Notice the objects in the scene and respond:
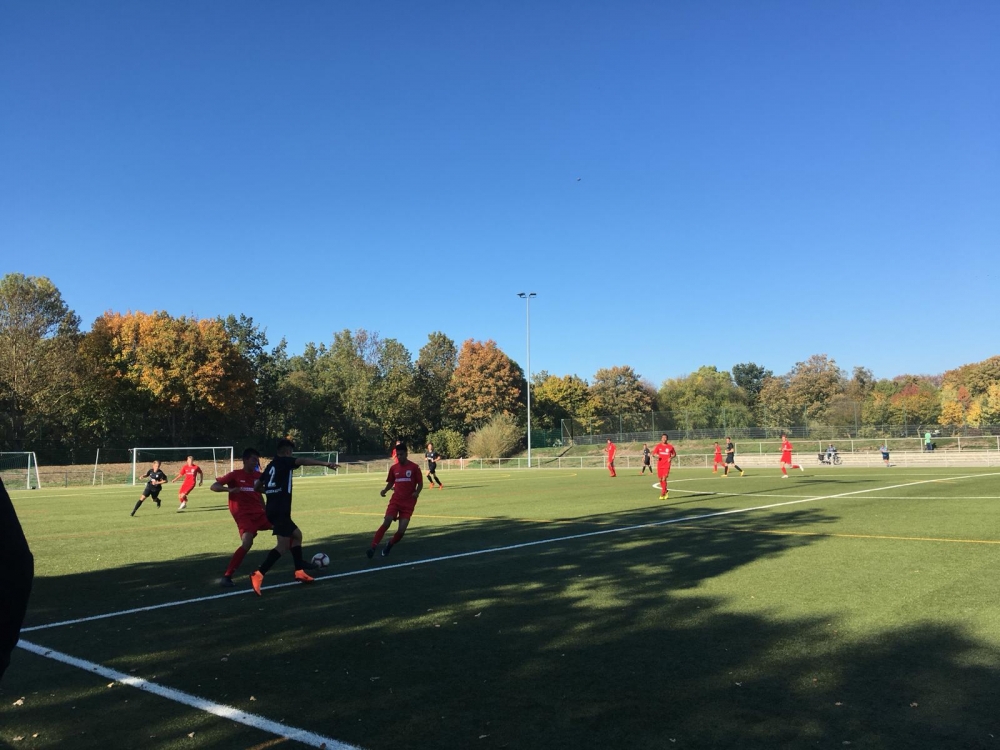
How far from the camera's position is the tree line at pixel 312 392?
5125cm

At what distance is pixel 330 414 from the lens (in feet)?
249

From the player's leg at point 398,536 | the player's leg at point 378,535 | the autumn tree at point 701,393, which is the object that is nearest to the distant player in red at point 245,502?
the player's leg at point 378,535

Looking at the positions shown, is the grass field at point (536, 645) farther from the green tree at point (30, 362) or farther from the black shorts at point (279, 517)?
the green tree at point (30, 362)

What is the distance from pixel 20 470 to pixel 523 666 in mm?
47281

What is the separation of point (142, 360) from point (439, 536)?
52.1m

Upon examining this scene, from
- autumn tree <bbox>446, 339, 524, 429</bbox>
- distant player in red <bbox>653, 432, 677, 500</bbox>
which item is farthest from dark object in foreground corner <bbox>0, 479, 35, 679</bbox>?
autumn tree <bbox>446, 339, 524, 429</bbox>

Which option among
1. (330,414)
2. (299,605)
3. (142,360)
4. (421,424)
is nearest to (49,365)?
(142,360)

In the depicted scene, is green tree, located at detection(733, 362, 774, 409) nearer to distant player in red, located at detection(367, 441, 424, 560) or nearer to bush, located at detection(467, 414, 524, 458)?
bush, located at detection(467, 414, 524, 458)

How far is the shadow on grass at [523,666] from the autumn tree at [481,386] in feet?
Result: 232

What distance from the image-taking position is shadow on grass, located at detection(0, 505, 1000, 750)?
428cm

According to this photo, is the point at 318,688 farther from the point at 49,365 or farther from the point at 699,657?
the point at 49,365

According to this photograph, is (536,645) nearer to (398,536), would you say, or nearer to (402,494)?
(398,536)

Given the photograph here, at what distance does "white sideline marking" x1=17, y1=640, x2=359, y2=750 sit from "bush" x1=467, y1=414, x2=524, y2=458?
194ft

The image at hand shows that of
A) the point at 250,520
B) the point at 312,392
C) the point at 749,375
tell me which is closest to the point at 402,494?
the point at 250,520
